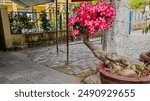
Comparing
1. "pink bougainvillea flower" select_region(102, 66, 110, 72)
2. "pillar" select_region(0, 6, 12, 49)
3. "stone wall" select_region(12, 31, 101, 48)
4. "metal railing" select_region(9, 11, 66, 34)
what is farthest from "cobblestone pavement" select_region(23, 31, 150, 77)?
"pink bougainvillea flower" select_region(102, 66, 110, 72)

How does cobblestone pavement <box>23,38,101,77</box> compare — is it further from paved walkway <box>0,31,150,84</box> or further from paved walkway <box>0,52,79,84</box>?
paved walkway <box>0,52,79,84</box>

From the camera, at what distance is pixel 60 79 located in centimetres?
493

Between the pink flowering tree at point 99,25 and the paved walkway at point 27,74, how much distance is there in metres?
1.60

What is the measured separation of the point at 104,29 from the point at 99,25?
9cm

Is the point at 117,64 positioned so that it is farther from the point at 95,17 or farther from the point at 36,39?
the point at 36,39

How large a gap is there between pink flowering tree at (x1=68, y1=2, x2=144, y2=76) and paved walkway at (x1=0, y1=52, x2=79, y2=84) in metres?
1.60

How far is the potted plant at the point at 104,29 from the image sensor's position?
2961 mm

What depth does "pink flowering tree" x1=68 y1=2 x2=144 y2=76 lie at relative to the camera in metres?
2.96

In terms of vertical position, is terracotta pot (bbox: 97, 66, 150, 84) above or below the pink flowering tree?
below

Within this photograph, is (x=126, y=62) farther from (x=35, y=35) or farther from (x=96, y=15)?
(x=35, y=35)

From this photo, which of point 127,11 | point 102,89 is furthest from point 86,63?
point 102,89

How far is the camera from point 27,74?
17.3 ft

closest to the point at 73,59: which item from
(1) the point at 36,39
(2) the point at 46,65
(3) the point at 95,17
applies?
(2) the point at 46,65

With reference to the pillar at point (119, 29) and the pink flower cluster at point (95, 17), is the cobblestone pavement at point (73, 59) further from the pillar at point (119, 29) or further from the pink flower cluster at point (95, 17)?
the pink flower cluster at point (95, 17)
